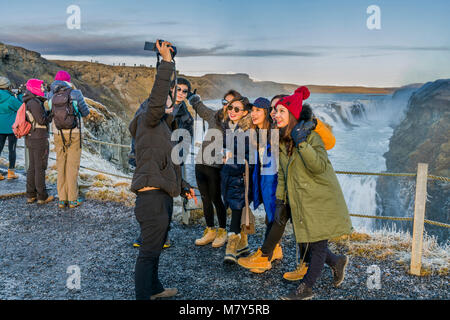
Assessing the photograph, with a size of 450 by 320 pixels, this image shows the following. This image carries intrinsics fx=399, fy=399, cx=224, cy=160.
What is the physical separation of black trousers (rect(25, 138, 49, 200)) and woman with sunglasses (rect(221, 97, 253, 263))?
3616mm

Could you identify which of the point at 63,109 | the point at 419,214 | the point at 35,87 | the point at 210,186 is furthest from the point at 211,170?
the point at 35,87

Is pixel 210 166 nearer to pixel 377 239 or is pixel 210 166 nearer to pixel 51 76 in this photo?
pixel 377 239

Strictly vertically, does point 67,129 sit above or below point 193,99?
below

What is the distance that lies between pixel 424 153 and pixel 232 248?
52420 millimetres

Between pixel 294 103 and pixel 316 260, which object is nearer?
pixel 294 103

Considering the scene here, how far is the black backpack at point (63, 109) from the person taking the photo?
5.94 metres

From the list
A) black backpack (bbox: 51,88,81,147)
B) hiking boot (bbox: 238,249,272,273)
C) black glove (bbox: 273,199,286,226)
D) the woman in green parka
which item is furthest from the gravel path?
black backpack (bbox: 51,88,81,147)

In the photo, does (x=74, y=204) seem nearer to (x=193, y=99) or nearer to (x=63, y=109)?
(x=63, y=109)

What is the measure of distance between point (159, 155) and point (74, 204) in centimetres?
424

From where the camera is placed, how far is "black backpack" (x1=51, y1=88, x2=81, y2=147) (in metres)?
5.94

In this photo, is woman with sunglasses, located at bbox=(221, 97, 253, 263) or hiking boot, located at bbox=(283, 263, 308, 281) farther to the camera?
woman with sunglasses, located at bbox=(221, 97, 253, 263)

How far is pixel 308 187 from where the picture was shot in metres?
3.52

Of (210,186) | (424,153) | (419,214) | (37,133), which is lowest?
(424,153)

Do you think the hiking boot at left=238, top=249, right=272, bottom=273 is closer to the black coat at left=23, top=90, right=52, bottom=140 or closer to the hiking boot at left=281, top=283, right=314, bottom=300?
the hiking boot at left=281, top=283, right=314, bottom=300
